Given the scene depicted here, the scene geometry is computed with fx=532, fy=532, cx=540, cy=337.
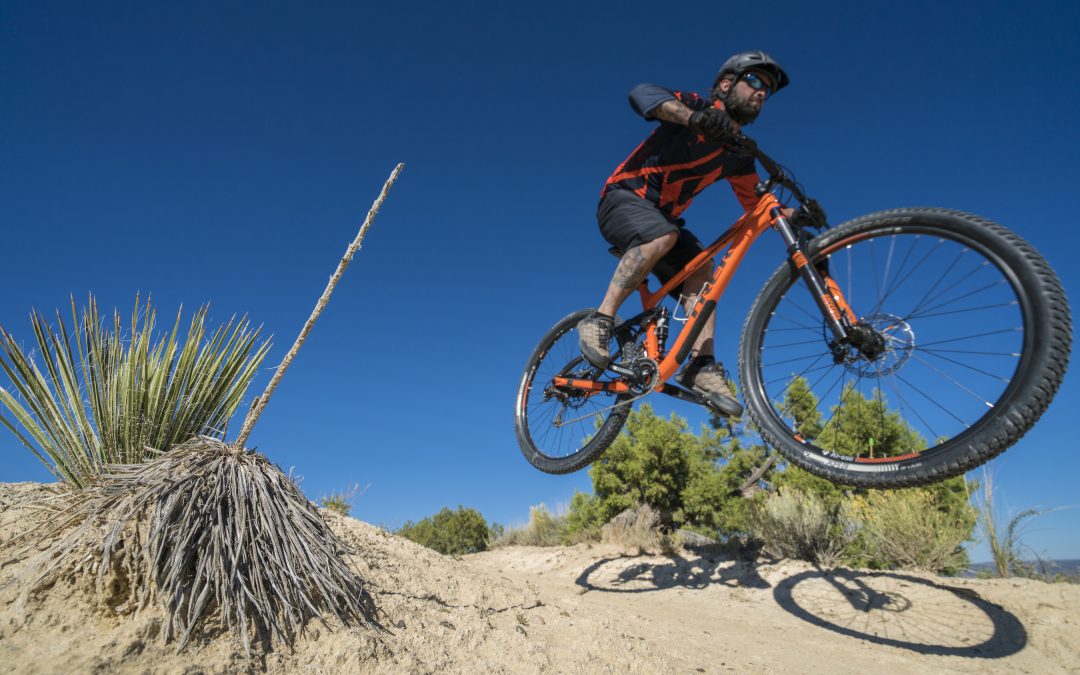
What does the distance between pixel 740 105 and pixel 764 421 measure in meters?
2.17

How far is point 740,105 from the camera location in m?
3.68

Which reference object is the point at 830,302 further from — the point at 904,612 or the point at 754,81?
the point at 904,612

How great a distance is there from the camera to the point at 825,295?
3.03 m

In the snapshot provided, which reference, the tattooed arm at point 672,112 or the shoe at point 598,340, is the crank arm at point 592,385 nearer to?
the shoe at point 598,340

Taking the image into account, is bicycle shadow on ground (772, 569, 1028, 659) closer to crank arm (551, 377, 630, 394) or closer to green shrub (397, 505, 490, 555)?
crank arm (551, 377, 630, 394)

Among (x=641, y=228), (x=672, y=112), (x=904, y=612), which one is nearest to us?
(x=672, y=112)

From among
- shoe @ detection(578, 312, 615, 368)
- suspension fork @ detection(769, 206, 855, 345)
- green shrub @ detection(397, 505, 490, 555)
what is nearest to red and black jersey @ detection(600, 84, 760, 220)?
suspension fork @ detection(769, 206, 855, 345)

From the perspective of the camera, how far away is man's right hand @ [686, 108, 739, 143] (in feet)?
10.7

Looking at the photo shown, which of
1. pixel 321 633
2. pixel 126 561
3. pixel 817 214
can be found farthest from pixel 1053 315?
pixel 126 561

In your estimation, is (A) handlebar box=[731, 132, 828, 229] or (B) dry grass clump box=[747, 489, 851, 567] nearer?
(A) handlebar box=[731, 132, 828, 229]

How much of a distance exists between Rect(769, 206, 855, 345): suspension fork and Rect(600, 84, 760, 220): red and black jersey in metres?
0.87

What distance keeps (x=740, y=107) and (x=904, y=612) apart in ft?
17.1

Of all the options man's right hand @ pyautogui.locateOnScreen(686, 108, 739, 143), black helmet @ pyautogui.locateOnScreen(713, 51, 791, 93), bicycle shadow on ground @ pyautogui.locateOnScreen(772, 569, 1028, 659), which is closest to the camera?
man's right hand @ pyautogui.locateOnScreen(686, 108, 739, 143)

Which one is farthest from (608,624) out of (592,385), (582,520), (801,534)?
(582,520)
